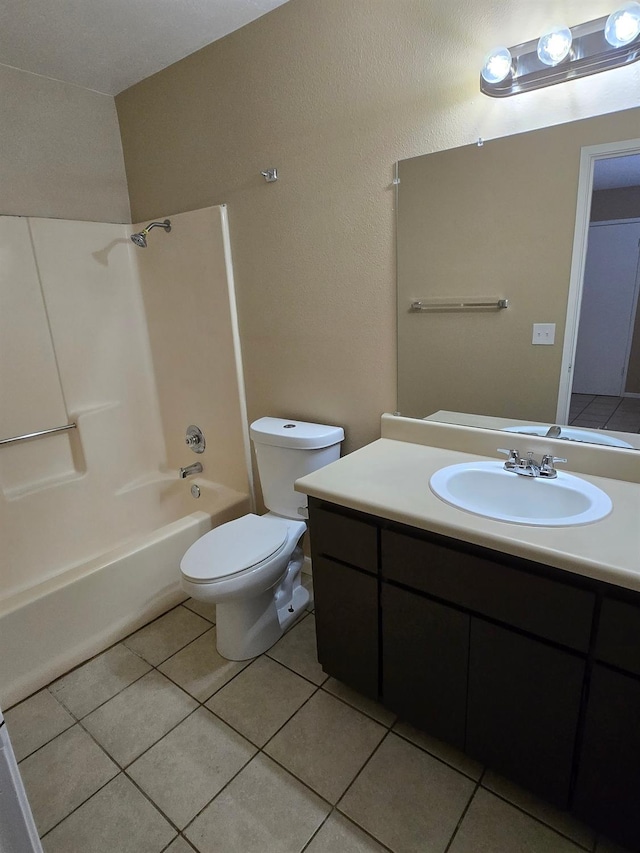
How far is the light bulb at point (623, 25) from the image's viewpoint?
44.0 inches

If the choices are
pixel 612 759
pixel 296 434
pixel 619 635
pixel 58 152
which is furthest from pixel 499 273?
pixel 58 152

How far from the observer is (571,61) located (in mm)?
1225

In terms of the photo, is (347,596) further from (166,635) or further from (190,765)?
(166,635)

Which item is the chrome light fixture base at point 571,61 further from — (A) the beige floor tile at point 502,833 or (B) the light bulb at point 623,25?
(A) the beige floor tile at point 502,833

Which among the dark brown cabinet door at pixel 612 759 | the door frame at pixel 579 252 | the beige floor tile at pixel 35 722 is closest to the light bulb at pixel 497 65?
the door frame at pixel 579 252

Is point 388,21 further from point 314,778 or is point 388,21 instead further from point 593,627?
point 314,778

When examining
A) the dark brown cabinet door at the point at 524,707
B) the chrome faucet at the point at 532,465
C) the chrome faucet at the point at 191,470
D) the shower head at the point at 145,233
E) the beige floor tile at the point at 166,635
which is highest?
the shower head at the point at 145,233

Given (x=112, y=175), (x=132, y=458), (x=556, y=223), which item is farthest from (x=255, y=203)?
(x=132, y=458)

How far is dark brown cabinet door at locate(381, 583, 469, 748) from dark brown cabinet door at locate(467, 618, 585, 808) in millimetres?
41

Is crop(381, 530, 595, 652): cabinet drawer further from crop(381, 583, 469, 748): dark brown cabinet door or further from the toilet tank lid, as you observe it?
the toilet tank lid

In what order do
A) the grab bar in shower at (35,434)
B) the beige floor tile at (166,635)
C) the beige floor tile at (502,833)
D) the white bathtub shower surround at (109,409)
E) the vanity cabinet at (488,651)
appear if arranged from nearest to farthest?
1. the vanity cabinet at (488,651)
2. the beige floor tile at (502,833)
3. the beige floor tile at (166,635)
4. the white bathtub shower surround at (109,409)
5. the grab bar in shower at (35,434)

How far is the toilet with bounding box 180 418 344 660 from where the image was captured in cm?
166

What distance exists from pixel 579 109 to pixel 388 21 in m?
0.71

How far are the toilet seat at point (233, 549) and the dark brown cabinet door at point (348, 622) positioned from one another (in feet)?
0.90
